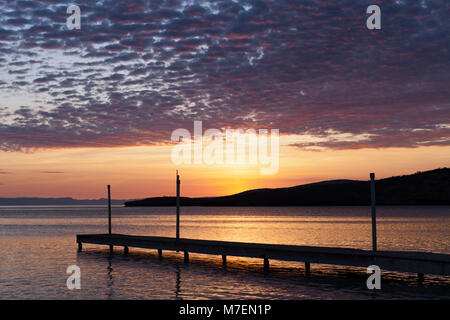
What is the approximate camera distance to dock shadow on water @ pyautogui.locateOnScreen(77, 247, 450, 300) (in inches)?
829

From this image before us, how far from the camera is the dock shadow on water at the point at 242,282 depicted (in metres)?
21.0

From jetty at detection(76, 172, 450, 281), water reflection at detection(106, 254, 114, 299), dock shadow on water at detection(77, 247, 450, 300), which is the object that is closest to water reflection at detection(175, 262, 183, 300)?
dock shadow on water at detection(77, 247, 450, 300)

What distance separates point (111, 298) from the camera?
813 inches

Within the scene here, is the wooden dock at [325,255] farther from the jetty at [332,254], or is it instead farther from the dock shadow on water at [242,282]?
the dock shadow on water at [242,282]

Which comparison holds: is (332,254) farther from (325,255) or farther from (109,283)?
(109,283)

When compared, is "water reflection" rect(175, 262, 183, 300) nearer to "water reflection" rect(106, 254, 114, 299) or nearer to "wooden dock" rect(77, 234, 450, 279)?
"wooden dock" rect(77, 234, 450, 279)

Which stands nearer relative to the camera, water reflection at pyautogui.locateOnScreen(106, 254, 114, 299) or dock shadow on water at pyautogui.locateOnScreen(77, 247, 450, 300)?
dock shadow on water at pyautogui.locateOnScreen(77, 247, 450, 300)

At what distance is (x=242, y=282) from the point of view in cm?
2456

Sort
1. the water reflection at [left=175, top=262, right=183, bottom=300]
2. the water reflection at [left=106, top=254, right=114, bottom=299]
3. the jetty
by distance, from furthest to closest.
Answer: the water reflection at [left=106, top=254, right=114, bottom=299]
the jetty
the water reflection at [left=175, top=262, right=183, bottom=300]

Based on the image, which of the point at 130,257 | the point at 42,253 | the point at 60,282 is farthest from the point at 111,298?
the point at 42,253

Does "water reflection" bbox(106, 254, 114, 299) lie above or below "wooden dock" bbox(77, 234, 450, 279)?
below

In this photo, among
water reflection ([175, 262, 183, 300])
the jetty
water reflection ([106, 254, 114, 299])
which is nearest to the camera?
water reflection ([175, 262, 183, 300])
